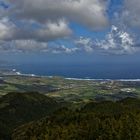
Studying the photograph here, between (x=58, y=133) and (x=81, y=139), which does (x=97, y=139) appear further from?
(x=58, y=133)

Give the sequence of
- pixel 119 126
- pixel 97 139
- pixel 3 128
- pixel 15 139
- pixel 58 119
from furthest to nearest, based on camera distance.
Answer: pixel 3 128 < pixel 58 119 < pixel 15 139 < pixel 119 126 < pixel 97 139

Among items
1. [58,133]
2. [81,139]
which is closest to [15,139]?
[58,133]

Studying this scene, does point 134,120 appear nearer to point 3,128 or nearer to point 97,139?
point 97,139

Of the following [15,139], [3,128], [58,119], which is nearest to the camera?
[15,139]

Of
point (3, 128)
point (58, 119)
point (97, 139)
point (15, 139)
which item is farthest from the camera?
point (3, 128)

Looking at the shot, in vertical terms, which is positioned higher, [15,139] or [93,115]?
[93,115]

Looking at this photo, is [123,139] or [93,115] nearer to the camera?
[123,139]

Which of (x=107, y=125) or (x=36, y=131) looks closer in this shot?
(x=107, y=125)

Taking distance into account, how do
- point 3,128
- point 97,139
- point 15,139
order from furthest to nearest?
1. point 3,128
2. point 15,139
3. point 97,139

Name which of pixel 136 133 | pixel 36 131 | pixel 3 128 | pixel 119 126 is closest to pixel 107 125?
pixel 119 126
